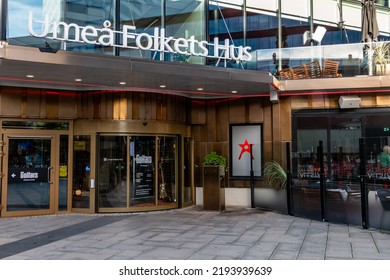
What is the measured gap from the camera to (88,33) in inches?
348

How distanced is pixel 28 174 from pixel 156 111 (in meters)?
3.85

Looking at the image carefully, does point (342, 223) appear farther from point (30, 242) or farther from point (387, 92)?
point (30, 242)

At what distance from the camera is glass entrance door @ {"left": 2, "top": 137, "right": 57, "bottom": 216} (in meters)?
10.3

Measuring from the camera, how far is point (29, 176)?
1052cm

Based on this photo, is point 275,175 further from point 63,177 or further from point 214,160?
point 63,177

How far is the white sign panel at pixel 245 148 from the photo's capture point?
1247cm

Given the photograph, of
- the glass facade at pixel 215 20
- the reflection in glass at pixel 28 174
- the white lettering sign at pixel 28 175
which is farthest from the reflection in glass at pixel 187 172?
the white lettering sign at pixel 28 175

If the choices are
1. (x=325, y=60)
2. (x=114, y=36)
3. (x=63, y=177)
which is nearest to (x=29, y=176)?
(x=63, y=177)

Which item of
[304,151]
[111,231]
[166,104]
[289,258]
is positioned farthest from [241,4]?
[289,258]

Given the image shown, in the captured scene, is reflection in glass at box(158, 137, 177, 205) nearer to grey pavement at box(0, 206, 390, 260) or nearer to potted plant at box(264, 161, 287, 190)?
grey pavement at box(0, 206, 390, 260)

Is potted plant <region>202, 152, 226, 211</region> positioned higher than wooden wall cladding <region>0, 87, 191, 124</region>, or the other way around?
wooden wall cladding <region>0, 87, 191, 124</region>

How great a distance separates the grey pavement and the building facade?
105 cm

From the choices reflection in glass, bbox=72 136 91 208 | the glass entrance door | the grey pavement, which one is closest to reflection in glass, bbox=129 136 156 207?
the grey pavement

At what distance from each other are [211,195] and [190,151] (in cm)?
194
